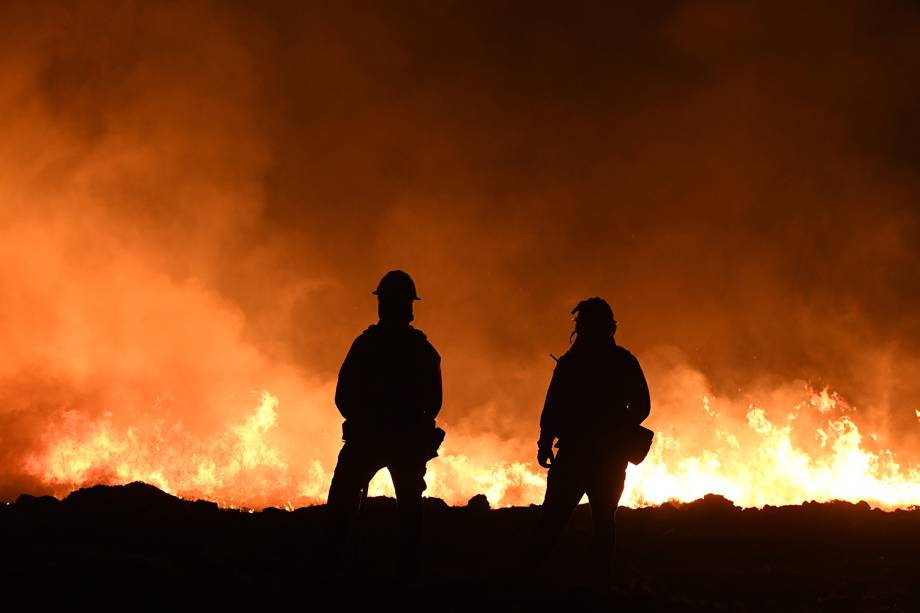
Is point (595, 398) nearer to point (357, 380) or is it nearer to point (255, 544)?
point (357, 380)

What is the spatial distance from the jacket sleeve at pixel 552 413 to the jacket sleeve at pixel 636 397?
0.75 metres

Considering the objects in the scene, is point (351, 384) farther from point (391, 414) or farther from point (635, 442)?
point (635, 442)

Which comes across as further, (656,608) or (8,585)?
(656,608)

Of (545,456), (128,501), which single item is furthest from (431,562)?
(128,501)

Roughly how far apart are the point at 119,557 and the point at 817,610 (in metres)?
7.98

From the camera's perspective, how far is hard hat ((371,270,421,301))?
7832mm

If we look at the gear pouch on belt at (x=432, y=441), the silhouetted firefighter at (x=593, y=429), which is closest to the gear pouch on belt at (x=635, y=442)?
the silhouetted firefighter at (x=593, y=429)

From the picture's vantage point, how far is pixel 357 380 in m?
7.57

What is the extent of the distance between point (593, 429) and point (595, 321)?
1.21m

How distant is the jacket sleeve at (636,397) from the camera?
805 centimetres

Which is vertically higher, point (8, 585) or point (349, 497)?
point (349, 497)

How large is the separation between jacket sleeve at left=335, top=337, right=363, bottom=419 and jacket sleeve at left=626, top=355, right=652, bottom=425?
2962mm

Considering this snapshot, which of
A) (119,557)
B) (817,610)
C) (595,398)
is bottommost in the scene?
(817,610)

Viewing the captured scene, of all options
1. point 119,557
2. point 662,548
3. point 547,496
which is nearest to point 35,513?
point 119,557
